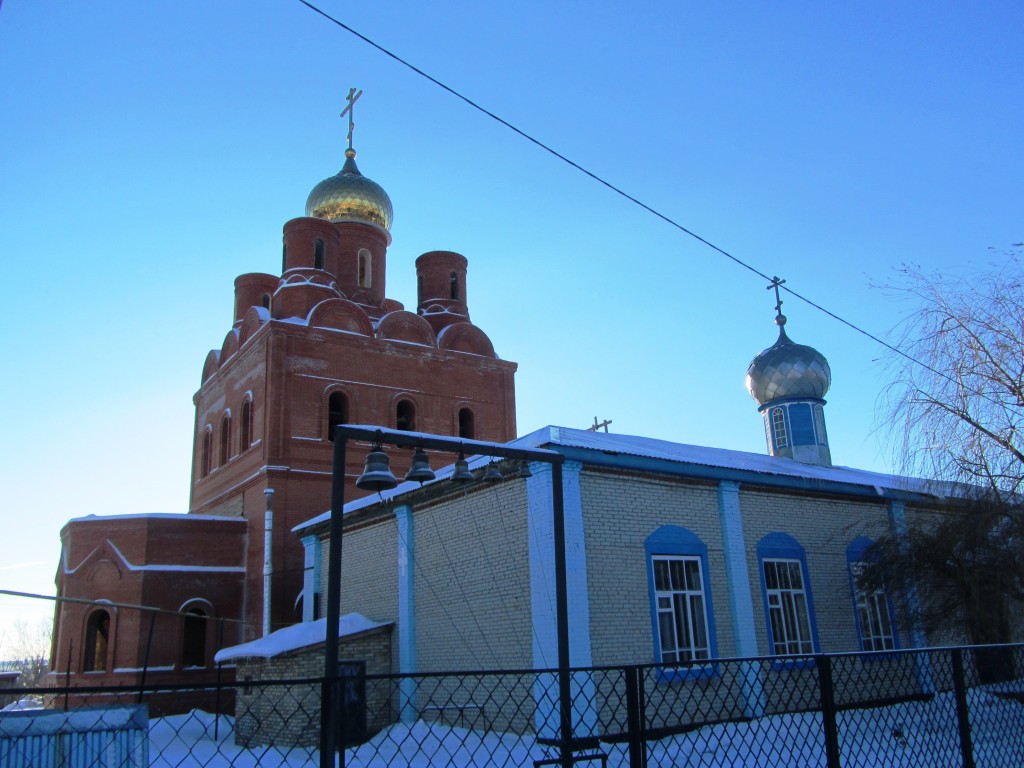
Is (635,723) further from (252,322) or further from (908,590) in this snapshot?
(252,322)

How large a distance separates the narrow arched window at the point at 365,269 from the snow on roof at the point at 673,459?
9.18 metres

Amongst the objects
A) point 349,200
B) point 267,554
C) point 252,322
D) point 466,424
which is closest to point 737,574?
point 267,554

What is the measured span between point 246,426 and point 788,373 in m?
11.4

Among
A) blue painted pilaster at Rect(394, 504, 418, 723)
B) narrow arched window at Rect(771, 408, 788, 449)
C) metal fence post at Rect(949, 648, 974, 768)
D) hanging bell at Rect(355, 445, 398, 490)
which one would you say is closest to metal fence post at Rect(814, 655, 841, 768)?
metal fence post at Rect(949, 648, 974, 768)

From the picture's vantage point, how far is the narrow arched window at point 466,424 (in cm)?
2045

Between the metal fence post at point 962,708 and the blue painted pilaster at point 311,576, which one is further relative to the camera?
the blue painted pilaster at point 311,576

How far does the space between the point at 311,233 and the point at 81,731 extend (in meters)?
16.9

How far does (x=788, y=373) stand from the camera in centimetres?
1678

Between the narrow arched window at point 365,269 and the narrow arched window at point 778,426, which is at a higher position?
the narrow arched window at point 365,269

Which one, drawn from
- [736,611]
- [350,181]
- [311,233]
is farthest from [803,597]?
[350,181]

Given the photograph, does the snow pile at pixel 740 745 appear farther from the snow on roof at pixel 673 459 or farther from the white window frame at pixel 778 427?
the white window frame at pixel 778 427

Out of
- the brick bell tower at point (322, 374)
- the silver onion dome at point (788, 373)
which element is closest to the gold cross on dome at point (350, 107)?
the brick bell tower at point (322, 374)

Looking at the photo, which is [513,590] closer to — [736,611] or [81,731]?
[736,611]

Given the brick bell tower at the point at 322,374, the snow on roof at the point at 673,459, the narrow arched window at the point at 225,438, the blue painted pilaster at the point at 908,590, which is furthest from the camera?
the narrow arched window at the point at 225,438
